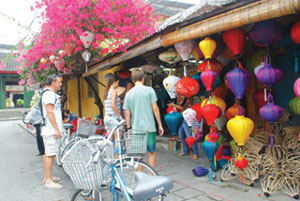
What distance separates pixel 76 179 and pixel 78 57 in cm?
877

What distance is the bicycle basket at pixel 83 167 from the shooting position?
2771 mm

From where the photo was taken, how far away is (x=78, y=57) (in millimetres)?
10852

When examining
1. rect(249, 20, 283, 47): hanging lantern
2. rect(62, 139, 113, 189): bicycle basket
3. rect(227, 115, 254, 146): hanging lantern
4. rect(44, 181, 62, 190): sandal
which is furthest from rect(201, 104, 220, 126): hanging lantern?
rect(44, 181, 62, 190): sandal

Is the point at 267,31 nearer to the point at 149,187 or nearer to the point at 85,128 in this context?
the point at 149,187

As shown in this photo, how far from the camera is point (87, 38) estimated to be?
9.13 metres

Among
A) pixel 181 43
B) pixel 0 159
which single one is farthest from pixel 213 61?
pixel 0 159

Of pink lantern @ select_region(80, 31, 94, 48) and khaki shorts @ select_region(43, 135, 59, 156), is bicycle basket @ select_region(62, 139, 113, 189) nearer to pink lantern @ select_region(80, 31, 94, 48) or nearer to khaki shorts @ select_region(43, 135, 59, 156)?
khaki shorts @ select_region(43, 135, 59, 156)

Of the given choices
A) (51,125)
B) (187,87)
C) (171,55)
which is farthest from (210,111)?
(51,125)

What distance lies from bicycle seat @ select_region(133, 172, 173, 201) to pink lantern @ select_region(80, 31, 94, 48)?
7356 millimetres

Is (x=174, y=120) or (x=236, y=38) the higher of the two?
(x=236, y=38)

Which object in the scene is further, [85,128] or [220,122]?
[220,122]

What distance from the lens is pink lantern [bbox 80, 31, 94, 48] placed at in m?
9.02

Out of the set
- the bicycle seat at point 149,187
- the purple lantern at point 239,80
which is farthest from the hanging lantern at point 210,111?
the bicycle seat at point 149,187

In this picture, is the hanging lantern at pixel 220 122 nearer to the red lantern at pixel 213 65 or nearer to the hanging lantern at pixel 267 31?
the red lantern at pixel 213 65
